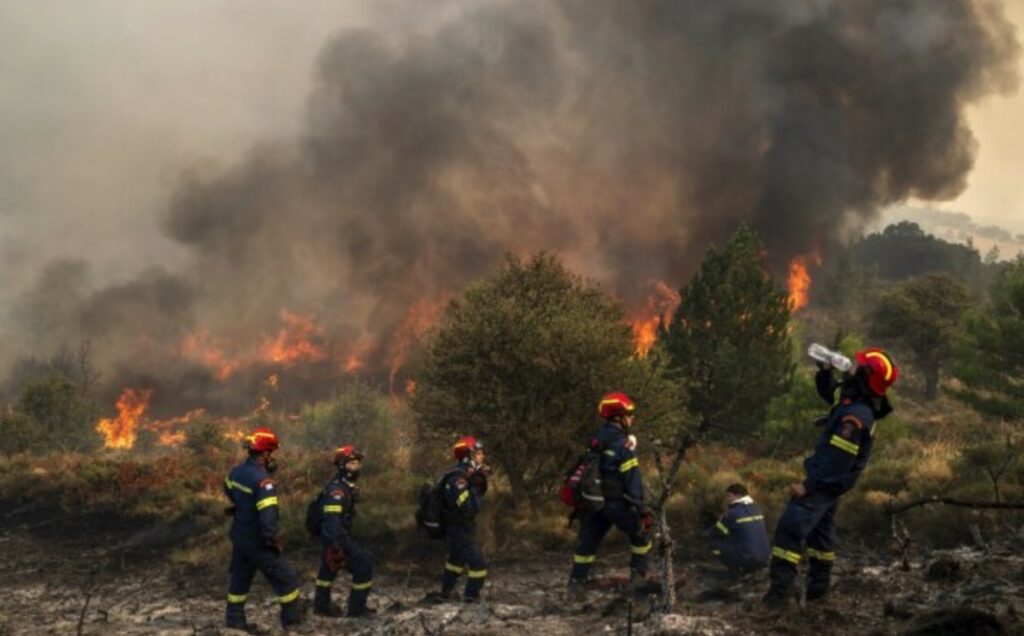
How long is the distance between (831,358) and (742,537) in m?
2.62

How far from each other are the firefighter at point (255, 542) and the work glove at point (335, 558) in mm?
412

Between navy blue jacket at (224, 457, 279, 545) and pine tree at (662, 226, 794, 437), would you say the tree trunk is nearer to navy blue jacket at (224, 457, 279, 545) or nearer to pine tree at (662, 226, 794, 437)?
navy blue jacket at (224, 457, 279, 545)

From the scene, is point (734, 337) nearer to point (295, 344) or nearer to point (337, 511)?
point (337, 511)

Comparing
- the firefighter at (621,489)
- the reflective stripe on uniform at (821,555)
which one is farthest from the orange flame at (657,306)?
the reflective stripe on uniform at (821,555)

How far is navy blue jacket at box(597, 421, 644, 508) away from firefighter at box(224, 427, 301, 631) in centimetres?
357

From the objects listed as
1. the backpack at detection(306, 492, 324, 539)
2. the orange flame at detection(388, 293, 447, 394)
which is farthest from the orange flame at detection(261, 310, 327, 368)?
the backpack at detection(306, 492, 324, 539)

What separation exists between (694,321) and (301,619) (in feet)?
66.8

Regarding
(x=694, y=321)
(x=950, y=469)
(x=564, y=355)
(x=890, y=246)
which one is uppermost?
(x=890, y=246)

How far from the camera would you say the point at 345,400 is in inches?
1551

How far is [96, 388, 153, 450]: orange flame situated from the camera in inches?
1879

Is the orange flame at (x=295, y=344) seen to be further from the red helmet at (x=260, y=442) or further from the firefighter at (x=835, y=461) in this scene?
the firefighter at (x=835, y=461)

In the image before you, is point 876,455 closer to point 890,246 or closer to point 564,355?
point 564,355

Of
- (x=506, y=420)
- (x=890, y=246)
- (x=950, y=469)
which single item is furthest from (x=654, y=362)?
(x=890, y=246)

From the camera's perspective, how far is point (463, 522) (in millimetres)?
8227
